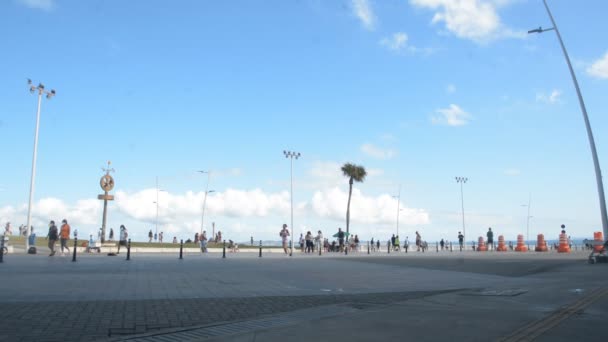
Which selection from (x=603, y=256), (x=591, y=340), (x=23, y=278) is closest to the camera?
(x=591, y=340)

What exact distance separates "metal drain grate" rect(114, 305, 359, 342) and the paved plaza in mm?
16

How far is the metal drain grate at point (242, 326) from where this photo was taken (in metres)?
6.35

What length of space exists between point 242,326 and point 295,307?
2.02m

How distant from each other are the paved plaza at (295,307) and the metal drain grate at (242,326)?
0.02 metres

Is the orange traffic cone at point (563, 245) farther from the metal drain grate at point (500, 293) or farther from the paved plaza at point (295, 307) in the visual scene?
the metal drain grate at point (500, 293)

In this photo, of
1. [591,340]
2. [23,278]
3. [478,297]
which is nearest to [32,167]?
[23,278]

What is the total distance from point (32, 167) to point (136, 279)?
23.0 m

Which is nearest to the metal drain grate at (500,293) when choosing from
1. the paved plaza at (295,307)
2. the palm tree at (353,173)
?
the paved plaza at (295,307)

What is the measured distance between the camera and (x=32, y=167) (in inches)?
1270

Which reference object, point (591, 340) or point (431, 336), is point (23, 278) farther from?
point (591, 340)

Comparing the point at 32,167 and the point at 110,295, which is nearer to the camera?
the point at 110,295

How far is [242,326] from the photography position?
23.1 ft

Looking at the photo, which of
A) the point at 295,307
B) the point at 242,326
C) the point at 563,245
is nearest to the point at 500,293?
the point at 295,307

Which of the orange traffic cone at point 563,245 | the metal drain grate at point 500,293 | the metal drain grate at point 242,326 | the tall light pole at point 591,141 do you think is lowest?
the metal drain grate at point 242,326
